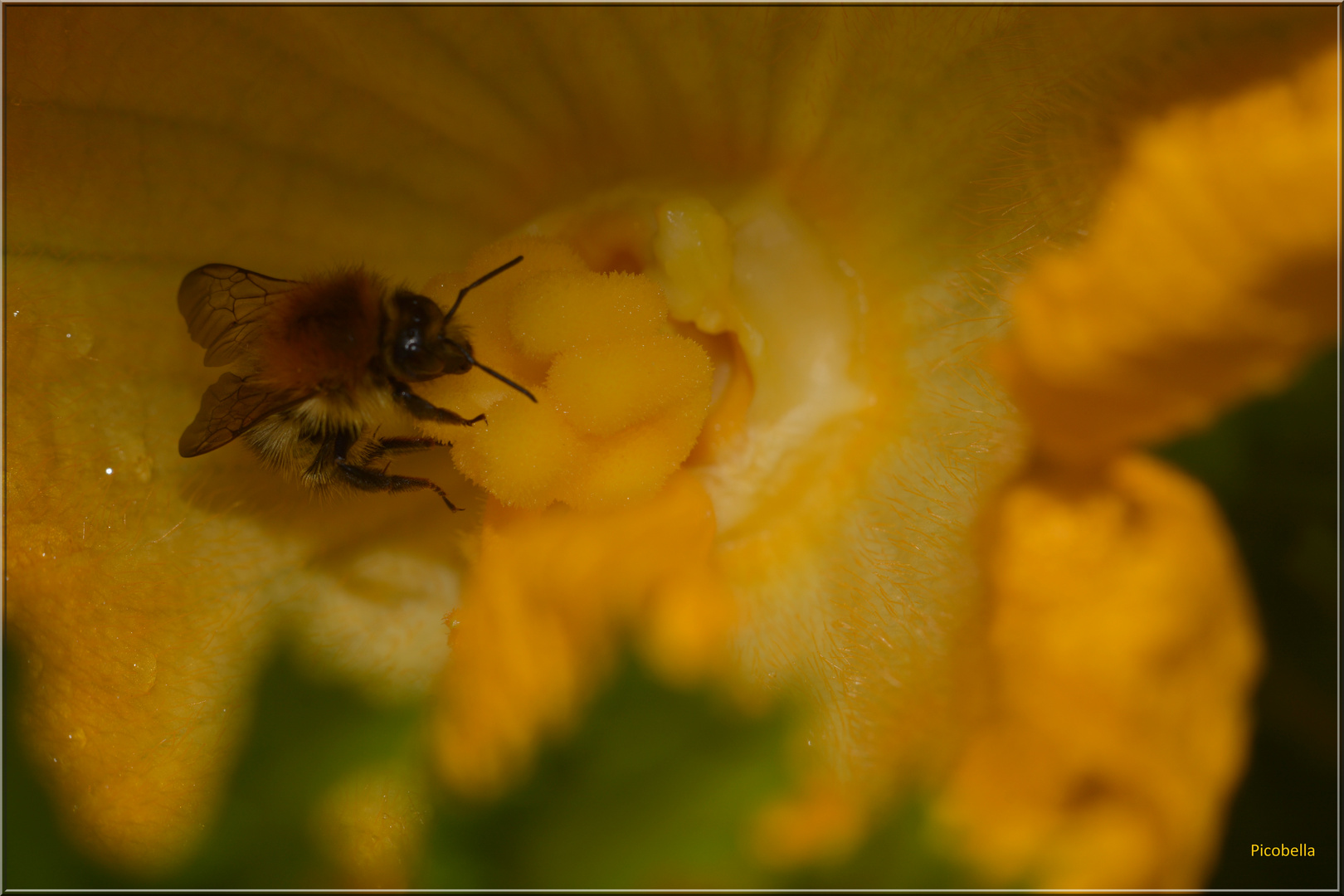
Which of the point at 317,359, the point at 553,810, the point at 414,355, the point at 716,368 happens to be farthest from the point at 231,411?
the point at 553,810

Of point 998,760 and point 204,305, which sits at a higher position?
point 204,305

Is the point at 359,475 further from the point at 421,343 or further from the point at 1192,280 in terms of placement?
the point at 1192,280

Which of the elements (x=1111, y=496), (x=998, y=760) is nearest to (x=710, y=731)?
(x=998, y=760)

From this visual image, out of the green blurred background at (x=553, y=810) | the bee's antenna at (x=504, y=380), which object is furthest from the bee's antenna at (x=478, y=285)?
the green blurred background at (x=553, y=810)

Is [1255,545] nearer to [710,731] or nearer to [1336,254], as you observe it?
[1336,254]

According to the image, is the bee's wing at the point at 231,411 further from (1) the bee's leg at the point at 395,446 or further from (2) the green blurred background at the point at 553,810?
(2) the green blurred background at the point at 553,810

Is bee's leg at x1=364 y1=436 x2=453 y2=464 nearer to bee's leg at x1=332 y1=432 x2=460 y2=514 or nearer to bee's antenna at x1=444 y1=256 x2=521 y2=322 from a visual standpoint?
bee's leg at x1=332 y1=432 x2=460 y2=514

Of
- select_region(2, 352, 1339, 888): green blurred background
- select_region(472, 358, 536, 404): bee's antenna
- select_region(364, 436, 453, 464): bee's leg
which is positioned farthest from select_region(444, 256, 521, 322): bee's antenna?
select_region(2, 352, 1339, 888): green blurred background
